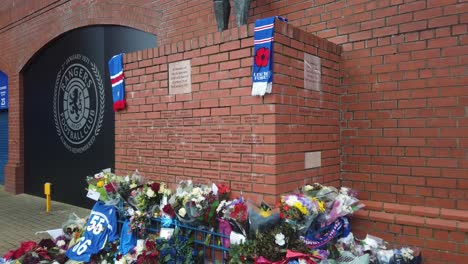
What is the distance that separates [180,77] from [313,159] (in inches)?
57.2

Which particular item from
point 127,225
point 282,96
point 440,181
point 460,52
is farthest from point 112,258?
point 460,52

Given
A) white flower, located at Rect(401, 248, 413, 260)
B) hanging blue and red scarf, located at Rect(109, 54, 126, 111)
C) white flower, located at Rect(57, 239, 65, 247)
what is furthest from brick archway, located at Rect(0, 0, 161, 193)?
white flower, located at Rect(401, 248, 413, 260)

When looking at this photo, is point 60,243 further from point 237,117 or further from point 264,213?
point 264,213

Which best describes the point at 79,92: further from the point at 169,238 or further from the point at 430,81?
the point at 430,81

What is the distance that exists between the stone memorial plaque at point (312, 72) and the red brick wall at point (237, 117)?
6cm

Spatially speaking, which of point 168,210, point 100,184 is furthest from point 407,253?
point 100,184

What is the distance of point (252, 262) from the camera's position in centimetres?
274

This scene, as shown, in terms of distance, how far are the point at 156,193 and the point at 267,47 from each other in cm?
174

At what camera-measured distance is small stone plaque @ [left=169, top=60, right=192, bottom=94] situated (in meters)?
3.85

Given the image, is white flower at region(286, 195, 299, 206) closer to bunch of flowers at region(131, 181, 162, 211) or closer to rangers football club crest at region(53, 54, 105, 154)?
bunch of flowers at region(131, 181, 162, 211)

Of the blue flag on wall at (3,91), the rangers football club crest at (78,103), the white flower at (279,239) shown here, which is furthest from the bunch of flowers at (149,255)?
the blue flag on wall at (3,91)

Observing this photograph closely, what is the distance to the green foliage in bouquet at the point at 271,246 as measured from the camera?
2.71m

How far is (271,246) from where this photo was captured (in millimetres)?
2723

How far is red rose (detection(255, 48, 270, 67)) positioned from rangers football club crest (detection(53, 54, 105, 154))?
5111 millimetres
